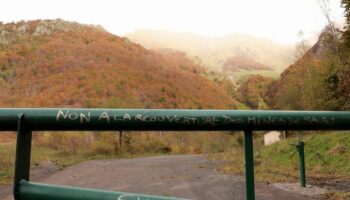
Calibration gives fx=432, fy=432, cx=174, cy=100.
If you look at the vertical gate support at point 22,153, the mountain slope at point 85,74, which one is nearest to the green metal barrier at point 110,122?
the vertical gate support at point 22,153

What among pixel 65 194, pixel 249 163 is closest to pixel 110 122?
pixel 65 194

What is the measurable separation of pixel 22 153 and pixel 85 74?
78.9 meters

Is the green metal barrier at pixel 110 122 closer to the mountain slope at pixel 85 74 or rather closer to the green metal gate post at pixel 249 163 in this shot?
the green metal gate post at pixel 249 163

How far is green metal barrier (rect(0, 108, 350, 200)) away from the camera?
4.70ft

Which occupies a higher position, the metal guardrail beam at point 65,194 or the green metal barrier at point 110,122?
the green metal barrier at point 110,122

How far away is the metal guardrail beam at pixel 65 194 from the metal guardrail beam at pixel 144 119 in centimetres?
20

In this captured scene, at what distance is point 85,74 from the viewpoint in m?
78.6

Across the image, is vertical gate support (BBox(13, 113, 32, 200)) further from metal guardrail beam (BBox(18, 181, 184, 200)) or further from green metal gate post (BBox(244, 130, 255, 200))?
green metal gate post (BBox(244, 130, 255, 200))

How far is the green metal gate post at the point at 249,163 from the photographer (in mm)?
1517

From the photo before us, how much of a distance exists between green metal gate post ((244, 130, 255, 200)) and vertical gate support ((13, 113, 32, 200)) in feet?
2.48

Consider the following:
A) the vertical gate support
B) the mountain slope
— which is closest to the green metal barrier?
the vertical gate support

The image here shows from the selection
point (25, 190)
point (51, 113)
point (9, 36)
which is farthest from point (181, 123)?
point (9, 36)

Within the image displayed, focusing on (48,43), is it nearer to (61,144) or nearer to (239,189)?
(61,144)

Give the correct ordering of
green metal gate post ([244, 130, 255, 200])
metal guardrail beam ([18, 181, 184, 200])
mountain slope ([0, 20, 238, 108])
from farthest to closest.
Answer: mountain slope ([0, 20, 238, 108]) < green metal gate post ([244, 130, 255, 200]) < metal guardrail beam ([18, 181, 184, 200])
